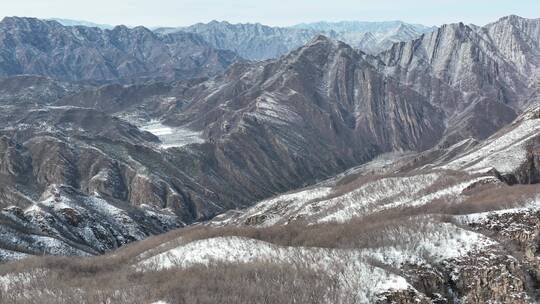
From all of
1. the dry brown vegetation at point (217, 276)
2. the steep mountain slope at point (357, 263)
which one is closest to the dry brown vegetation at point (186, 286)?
the dry brown vegetation at point (217, 276)

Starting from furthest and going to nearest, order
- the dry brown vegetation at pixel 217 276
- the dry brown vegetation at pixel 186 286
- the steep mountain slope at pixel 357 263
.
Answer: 1. the steep mountain slope at pixel 357 263
2. the dry brown vegetation at pixel 217 276
3. the dry brown vegetation at pixel 186 286

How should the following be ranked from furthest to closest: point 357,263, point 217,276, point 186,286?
point 357,263 < point 217,276 < point 186,286

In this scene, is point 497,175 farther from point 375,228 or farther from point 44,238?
point 44,238

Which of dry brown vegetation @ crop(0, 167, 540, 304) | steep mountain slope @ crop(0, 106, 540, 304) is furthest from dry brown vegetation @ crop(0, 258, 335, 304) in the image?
steep mountain slope @ crop(0, 106, 540, 304)

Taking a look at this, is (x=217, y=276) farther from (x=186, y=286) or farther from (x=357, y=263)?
(x=357, y=263)

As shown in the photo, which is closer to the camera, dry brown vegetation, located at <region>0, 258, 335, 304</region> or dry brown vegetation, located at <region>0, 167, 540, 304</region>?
dry brown vegetation, located at <region>0, 258, 335, 304</region>

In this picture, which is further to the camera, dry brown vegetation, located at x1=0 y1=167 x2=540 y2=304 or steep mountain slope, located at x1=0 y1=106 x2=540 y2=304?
steep mountain slope, located at x1=0 y1=106 x2=540 y2=304

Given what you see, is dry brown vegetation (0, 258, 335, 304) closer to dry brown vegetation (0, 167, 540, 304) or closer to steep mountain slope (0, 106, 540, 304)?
dry brown vegetation (0, 167, 540, 304)

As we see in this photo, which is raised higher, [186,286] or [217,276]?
[186,286]

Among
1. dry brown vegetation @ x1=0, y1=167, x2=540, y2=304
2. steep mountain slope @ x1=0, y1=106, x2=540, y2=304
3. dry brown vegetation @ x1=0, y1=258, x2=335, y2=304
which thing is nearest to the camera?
dry brown vegetation @ x1=0, y1=258, x2=335, y2=304

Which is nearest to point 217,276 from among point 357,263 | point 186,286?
point 186,286

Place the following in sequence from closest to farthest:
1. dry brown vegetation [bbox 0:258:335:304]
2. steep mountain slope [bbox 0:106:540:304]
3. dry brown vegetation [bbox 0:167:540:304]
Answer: dry brown vegetation [bbox 0:258:335:304] → dry brown vegetation [bbox 0:167:540:304] → steep mountain slope [bbox 0:106:540:304]

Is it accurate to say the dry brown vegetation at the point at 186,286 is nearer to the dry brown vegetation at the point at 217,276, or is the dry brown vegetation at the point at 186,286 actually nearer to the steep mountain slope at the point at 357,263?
the dry brown vegetation at the point at 217,276
